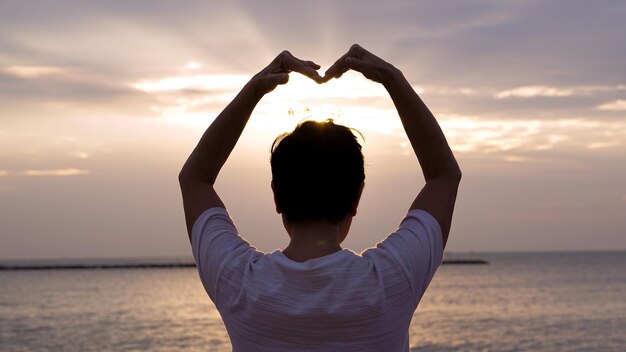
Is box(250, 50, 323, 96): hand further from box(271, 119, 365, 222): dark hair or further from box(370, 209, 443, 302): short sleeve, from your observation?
box(370, 209, 443, 302): short sleeve

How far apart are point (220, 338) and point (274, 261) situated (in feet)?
108

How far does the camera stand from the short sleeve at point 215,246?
5.57ft

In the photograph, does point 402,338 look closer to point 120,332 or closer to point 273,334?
point 273,334

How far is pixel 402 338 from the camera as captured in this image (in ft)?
5.41

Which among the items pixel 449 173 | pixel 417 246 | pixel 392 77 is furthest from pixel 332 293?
pixel 392 77

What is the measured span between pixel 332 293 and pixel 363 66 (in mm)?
554

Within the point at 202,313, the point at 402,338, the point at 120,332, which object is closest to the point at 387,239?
the point at 402,338

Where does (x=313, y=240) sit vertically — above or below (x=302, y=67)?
below

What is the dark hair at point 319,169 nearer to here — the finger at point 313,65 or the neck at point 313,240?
the neck at point 313,240

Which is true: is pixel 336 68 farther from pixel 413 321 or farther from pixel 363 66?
pixel 413 321

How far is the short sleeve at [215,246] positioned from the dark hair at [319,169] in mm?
147

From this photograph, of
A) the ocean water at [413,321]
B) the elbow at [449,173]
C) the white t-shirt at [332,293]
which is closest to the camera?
the white t-shirt at [332,293]

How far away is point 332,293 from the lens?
5.29 ft

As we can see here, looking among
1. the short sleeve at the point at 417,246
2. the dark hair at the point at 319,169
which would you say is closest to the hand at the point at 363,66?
the dark hair at the point at 319,169
